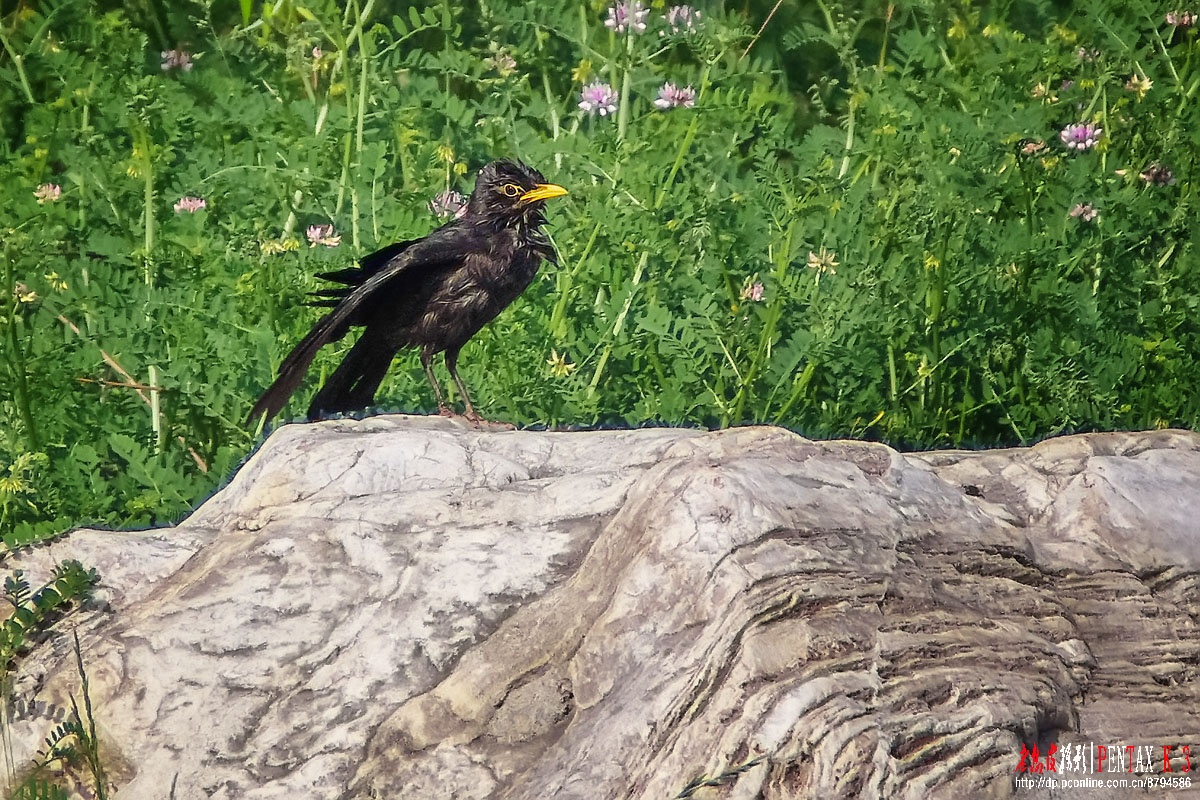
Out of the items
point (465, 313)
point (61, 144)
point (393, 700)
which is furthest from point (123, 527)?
point (61, 144)

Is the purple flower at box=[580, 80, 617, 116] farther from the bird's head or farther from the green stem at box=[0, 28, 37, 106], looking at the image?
the green stem at box=[0, 28, 37, 106]

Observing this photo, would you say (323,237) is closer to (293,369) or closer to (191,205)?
(191,205)

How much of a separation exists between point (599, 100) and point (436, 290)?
2.01 metres

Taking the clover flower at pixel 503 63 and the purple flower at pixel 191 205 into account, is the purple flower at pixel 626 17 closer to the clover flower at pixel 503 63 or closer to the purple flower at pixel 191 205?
the clover flower at pixel 503 63

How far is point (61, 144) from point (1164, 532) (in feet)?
16.2

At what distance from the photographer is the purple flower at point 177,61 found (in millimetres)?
6949

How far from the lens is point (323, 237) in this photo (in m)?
5.42

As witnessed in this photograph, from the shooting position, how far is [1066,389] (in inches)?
191

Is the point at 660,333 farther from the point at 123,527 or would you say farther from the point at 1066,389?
the point at 123,527

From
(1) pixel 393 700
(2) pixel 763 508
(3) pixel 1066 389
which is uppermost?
(2) pixel 763 508

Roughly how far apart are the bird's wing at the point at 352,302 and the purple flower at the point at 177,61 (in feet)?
9.52

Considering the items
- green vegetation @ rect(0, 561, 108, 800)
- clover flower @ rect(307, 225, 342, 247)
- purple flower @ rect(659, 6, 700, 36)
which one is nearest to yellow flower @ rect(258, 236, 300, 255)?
clover flower @ rect(307, 225, 342, 247)

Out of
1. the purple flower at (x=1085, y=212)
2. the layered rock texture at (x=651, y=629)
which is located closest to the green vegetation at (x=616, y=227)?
the purple flower at (x=1085, y=212)

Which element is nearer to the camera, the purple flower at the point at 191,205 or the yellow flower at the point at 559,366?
the yellow flower at the point at 559,366
